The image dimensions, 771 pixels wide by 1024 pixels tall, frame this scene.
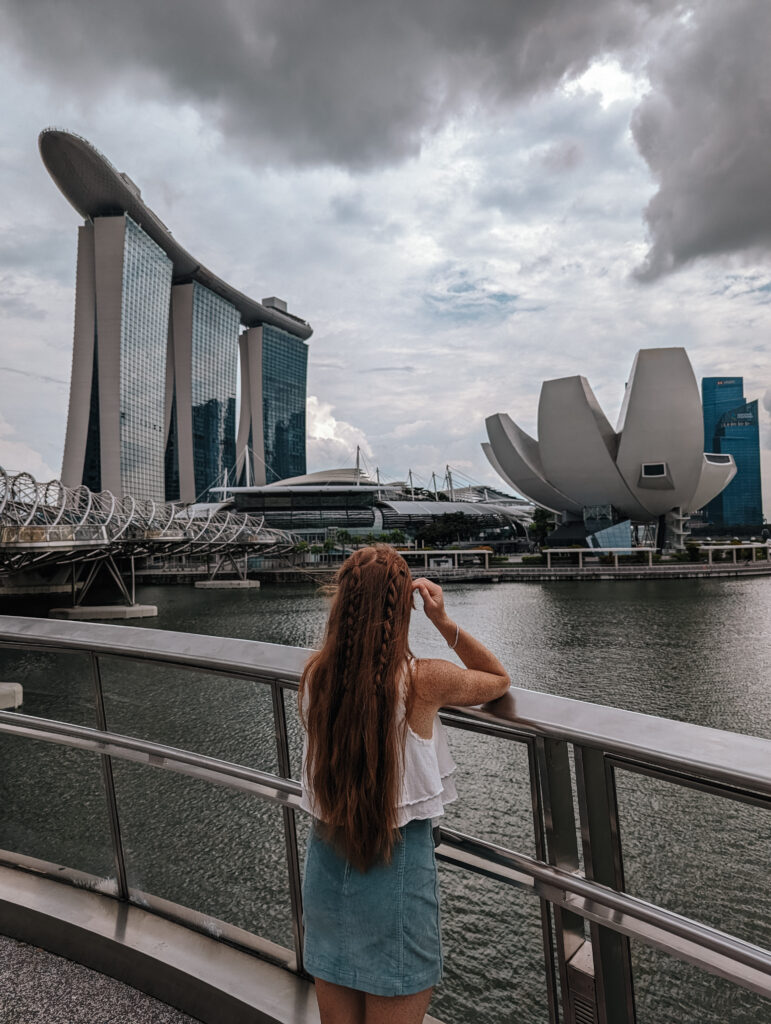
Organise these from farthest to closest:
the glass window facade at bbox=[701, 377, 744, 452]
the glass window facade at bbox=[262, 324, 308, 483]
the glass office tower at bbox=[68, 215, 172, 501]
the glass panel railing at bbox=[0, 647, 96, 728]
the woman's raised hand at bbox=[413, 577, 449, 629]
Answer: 1. the glass window facade at bbox=[701, 377, 744, 452]
2. the glass window facade at bbox=[262, 324, 308, 483]
3. the glass office tower at bbox=[68, 215, 172, 501]
4. the glass panel railing at bbox=[0, 647, 96, 728]
5. the woman's raised hand at bbox=[413, 577, 449, 629]

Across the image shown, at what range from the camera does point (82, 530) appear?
24.3m

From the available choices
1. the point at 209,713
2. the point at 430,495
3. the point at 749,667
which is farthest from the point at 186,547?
the point at 430,495

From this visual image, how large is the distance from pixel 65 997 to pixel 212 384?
8339 cm

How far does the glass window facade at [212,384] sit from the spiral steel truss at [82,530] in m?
41.5

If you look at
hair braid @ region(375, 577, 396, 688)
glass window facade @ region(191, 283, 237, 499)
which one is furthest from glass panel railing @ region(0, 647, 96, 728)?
glass window facade @ region(191, 283, 237, 499)

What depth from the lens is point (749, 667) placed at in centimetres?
1296

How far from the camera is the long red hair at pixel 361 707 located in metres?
1.12

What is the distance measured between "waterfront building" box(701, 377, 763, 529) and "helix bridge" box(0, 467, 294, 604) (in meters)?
93.2

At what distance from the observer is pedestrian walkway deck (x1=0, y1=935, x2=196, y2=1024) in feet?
5.17

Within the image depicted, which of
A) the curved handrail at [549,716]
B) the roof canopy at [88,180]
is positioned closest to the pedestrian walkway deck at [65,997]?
the curved handrail at [549,716]

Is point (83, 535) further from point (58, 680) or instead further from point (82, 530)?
point (58, 680)

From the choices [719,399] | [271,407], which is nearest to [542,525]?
[271,407]

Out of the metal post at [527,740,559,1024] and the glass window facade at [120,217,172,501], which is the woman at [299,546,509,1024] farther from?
the glass window facade at [120,217,172,501]

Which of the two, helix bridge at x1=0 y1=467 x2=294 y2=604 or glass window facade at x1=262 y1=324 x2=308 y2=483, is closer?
helix bridge at x1=0 y1=467 x2=294 y2=604
